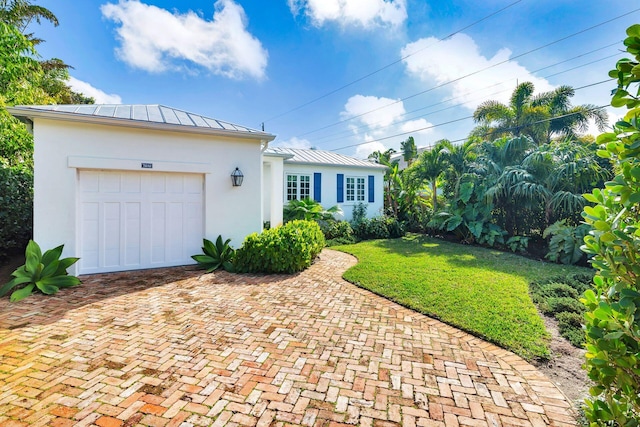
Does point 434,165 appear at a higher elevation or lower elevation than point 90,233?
higher

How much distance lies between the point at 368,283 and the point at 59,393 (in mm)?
5004

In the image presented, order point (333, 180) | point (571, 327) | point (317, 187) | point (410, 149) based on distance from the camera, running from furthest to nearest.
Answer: point (410, 149)
point (333, 180)
point (317, 187)
point (571, 327)

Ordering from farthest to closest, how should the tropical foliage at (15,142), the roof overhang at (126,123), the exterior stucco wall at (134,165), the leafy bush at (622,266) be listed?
the tropical foliage at (15,142)
the exterior stucco wall at (134,165)
the roof overhang at (126,123)
the leafy bush at (622,266)

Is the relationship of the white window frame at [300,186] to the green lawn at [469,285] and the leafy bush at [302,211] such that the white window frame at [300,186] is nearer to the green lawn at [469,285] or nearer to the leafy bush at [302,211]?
the leafy bush at [302,211]

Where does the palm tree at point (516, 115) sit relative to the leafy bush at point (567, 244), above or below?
above

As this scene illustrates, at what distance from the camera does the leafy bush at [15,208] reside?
265 inches

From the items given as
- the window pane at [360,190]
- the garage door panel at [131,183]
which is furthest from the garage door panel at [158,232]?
the window pane at [360,190]

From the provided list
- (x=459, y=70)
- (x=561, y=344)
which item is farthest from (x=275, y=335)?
(x=459, y=70)

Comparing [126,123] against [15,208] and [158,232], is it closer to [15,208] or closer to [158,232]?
[158,232]

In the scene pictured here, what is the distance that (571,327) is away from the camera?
3910 mm

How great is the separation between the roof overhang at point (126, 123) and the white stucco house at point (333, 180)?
472cm

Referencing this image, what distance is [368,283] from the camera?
6031mm

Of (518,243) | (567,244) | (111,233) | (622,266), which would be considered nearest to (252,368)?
(622,266)

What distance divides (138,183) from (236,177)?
94.5 inches
